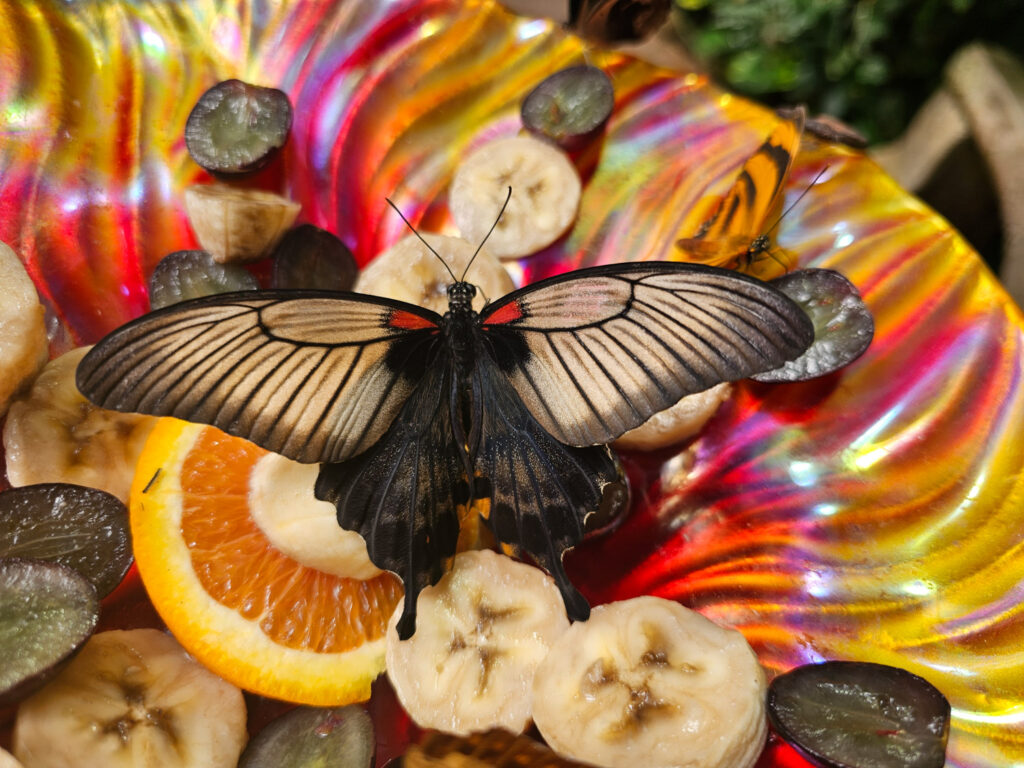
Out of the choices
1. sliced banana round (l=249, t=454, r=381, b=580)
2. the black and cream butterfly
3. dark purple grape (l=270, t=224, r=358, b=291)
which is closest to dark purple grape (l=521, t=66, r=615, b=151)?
dark purple grape (l=270, t=224, r=358, b=291)

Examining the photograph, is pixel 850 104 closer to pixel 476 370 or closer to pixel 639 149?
pixel 639 149

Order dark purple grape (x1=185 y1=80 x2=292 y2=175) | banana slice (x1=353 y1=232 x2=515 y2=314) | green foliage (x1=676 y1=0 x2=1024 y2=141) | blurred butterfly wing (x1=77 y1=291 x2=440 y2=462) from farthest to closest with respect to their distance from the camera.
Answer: green foliage (x1=676 y1=0 x2=1024 y2=141) < dark purple grape (x1=185 y1=80 x2=292 y2=175) < banana slice (x1=353 y1=232 x2=515 y2=314) < blurred butterfly wing (x1=77 y1=291 x2=440 y2=462)

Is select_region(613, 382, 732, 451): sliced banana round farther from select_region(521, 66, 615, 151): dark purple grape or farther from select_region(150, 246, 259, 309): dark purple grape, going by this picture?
select_region(150, 246, 259, 309): dark purple grape

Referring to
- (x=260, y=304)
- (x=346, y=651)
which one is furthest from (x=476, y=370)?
(x=346, y=651)

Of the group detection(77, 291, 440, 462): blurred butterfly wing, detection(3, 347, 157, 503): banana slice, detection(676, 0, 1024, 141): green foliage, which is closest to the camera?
detection(77, 291, 440, 462): blurred butterfly wing

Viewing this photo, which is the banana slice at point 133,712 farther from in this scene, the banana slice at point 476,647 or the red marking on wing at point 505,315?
the red marking on wing at point 505,315

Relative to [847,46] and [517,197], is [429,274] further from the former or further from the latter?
[847,46]
